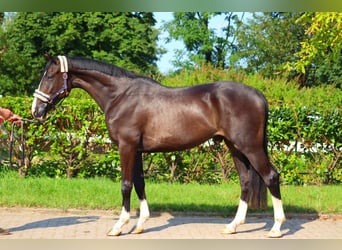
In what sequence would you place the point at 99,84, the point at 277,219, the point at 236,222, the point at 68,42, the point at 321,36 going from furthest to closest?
the point at 68,42 → the point at 321,36 → the point at 99,84 → the point at 236,222 → the point at 277,219

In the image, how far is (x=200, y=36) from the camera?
34781mm

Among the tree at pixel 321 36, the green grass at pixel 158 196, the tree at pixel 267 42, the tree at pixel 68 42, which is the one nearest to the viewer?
the green grass at pixel 158 196

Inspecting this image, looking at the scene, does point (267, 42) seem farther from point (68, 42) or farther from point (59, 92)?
point (59, 92)

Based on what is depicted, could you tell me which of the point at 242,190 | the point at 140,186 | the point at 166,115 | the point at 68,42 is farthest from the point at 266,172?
the point at 68,42

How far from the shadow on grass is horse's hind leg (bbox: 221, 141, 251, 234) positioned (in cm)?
207

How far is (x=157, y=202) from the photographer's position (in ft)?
28.0

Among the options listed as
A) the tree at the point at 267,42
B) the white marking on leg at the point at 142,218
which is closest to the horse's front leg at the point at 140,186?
the white marking on leg at the point at 142,218

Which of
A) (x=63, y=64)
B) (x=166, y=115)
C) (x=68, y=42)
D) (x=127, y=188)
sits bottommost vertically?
(x=127, y=188)

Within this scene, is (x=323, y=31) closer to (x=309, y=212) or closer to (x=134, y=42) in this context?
(x=309, y=212)

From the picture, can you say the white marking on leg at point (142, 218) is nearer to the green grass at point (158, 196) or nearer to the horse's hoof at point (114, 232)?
the horse's hoof at point (114, 232)

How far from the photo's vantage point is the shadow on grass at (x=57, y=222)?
7.02 meters

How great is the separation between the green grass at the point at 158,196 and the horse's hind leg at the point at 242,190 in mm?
1079

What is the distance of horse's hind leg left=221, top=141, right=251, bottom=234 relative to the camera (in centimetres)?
689

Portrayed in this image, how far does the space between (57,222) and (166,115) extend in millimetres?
2240
